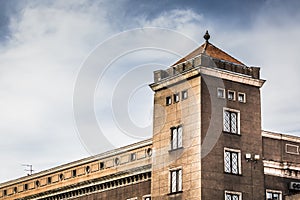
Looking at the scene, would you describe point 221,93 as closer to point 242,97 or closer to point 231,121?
point 242,97

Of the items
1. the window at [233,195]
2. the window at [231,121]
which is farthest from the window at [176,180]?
Result: the window at [231,121]

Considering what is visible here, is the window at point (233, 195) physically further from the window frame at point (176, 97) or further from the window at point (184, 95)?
the window frame at point (176, 97)

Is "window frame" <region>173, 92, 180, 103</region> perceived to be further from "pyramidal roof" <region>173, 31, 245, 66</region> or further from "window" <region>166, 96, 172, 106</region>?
"pyramidal roof" <region>173, 31, 245, 66</region>

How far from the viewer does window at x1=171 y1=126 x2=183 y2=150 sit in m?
53.4

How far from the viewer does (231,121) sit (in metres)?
52.8

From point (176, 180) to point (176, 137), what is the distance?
3.35 metres

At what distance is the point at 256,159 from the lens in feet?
173

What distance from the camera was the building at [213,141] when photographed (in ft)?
168

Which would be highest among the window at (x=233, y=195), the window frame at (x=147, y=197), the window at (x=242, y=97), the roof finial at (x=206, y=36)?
the roof finial at (x=206, y=36)

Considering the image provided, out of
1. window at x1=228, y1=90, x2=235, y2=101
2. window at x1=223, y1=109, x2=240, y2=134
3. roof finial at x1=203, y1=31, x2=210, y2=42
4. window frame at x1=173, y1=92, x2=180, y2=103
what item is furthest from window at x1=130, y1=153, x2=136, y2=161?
A: roof finial at x1=203, y1=31, x2=210, y2=42

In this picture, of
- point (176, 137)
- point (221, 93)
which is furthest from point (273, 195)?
point (221, 93)

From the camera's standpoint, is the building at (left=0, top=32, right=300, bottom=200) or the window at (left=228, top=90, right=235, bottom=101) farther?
the window at (left=228, top=90, right=235, bottom=101)

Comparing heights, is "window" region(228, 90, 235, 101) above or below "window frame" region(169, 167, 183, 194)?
above

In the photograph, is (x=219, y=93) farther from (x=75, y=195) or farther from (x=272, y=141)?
(x=75, y=195)
